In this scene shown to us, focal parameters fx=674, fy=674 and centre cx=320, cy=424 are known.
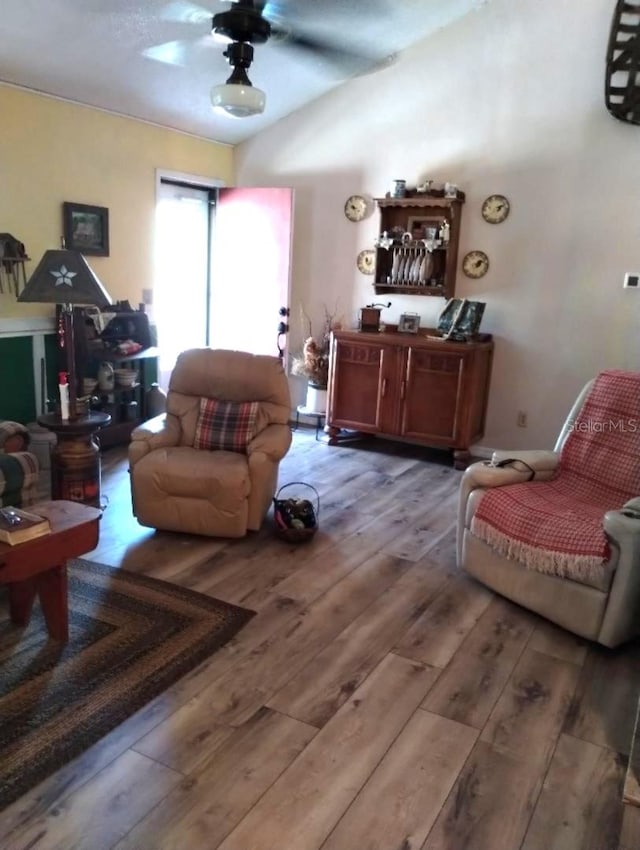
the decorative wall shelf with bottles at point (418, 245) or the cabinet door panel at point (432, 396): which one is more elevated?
the decorative wall shelf with bottles at point (418, 245)

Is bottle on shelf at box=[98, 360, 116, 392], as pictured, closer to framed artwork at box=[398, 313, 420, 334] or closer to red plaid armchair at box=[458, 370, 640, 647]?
framed artwork at box=[398, 313, 420, 334]

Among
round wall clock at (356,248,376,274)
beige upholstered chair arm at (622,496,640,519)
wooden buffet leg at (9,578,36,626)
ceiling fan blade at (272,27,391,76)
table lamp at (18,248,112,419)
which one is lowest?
wooden buffet leg at (9,578,36,626)

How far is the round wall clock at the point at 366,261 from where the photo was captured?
548 cm

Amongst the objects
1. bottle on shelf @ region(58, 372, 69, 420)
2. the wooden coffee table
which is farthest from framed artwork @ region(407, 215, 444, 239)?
the wooden coffee table

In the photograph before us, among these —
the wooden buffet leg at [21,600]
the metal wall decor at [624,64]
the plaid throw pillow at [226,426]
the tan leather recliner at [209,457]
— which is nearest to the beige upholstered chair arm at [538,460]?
the tan leather recliner at [209,457]

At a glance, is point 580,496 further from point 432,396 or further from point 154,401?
point 154,401

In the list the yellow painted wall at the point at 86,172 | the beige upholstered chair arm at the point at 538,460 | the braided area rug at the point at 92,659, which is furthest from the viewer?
the yellow painted wall at the point at 86,172

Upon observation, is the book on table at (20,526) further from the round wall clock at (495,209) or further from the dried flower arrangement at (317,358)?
the round wall clock at (495,209)

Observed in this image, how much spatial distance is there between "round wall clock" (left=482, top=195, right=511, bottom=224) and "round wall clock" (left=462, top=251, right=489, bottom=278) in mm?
251

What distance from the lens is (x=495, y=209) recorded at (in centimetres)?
493

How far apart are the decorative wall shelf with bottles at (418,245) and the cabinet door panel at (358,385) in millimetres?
605

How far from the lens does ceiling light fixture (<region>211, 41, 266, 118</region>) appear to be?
3359mm

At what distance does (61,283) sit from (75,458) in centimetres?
89

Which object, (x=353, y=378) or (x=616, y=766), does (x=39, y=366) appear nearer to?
(x=353, y=378)
